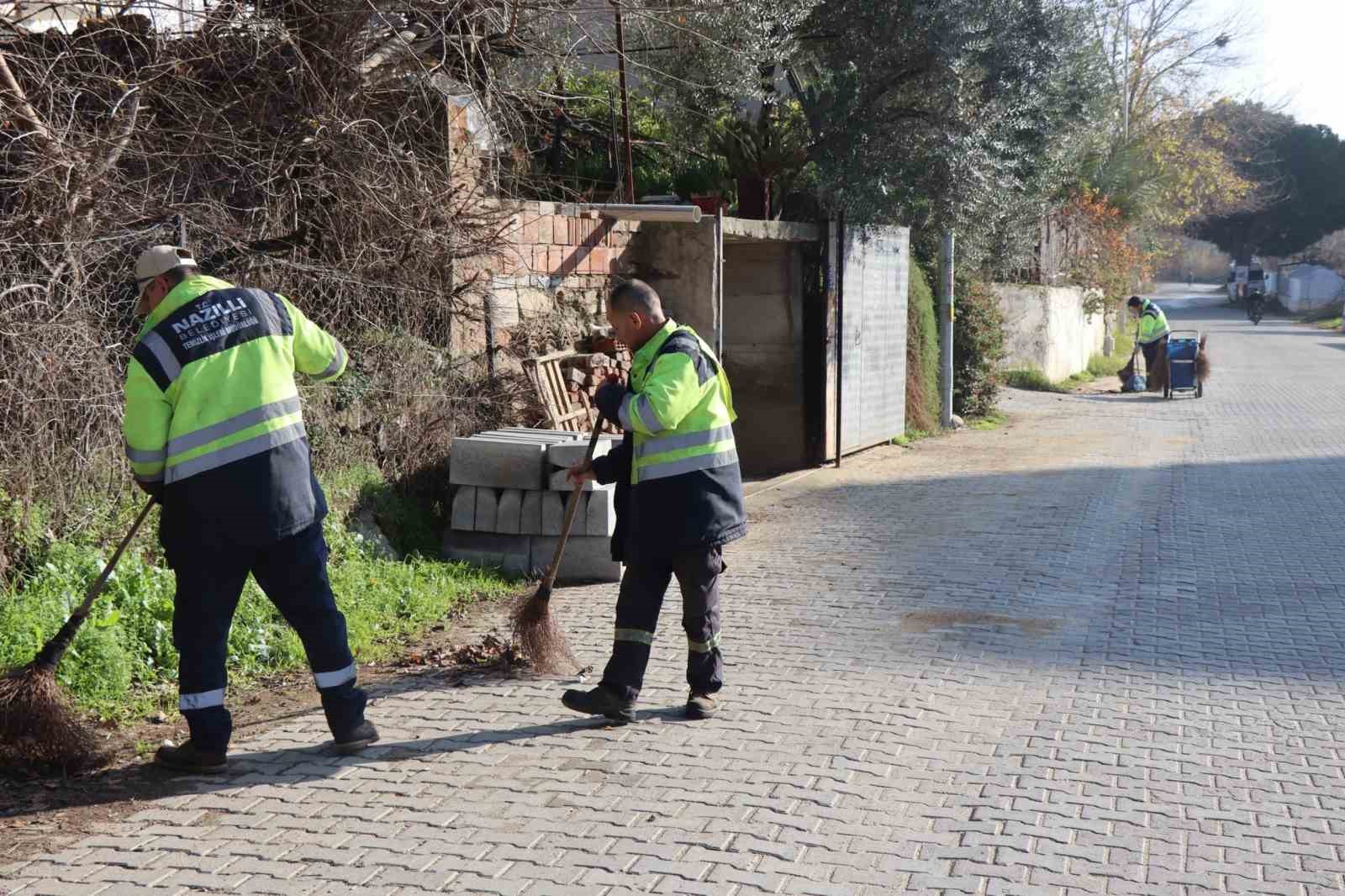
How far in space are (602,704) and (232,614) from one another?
4.93 ft

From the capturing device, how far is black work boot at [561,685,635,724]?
5289 millimetres

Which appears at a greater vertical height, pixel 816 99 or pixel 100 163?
pixel 816 99

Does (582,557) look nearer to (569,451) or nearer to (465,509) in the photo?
(569,451)

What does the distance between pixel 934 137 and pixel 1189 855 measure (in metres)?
10.2

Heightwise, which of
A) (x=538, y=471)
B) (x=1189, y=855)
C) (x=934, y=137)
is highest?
(x=934, y=137)

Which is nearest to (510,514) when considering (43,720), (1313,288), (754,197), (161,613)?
(161,613)

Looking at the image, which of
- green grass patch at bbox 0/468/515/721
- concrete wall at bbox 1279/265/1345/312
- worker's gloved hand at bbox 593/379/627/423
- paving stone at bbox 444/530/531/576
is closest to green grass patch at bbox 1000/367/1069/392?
paving stone at bbox 444/530/531/576

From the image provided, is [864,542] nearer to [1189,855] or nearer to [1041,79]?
[1189,855]

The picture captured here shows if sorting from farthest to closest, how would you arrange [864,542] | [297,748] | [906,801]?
[864,542], [297,748], [906,801]

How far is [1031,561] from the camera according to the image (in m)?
8.53

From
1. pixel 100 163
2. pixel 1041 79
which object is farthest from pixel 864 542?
pixel 1041 79

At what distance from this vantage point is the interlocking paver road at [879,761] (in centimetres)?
397

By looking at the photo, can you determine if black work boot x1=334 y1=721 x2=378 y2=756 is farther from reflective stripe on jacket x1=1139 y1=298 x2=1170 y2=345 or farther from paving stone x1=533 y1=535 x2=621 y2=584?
reflective stripe on jacket x1=1139 y1=298 x2=1170 y2=345

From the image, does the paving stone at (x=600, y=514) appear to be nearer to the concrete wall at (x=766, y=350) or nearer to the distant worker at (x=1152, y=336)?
the concrete wall at (x=766, y=350)
